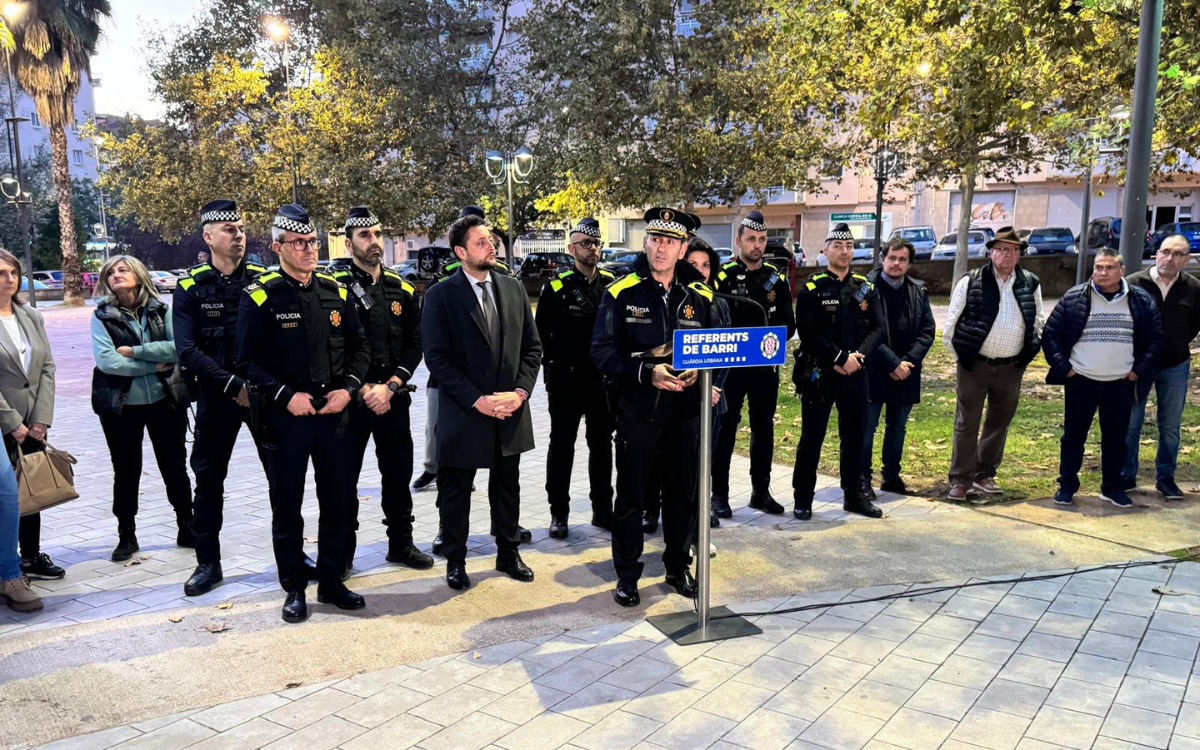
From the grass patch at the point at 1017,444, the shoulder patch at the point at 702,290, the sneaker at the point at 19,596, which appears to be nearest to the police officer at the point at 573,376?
the shoulder patch at the point at 702,290

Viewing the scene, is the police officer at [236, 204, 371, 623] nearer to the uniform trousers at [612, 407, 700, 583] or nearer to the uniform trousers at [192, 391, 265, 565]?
the uniform trousers at [192, 391, 265, 565]

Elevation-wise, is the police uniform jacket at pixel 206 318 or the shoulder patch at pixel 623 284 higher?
the shoulder patch at pixel 623 284

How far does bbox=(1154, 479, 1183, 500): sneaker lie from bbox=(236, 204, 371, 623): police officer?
18.9 ft

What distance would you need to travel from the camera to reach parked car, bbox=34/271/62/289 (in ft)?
145

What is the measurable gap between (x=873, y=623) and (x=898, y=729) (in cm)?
106

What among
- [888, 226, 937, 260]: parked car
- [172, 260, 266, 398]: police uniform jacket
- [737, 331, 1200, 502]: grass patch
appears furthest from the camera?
[888, 226, 937, 260]: parked car

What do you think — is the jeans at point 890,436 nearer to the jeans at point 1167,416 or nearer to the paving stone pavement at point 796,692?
the jeans at point 1167,416

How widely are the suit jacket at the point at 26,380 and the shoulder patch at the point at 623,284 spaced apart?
3.14m

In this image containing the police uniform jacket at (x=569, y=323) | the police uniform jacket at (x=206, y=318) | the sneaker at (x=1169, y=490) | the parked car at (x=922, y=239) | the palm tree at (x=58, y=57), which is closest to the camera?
the police uniform jacket at (x=206, y=318)

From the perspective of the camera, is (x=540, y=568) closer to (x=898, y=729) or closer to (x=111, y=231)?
(x=898, y=729)

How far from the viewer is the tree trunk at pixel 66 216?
32.2m

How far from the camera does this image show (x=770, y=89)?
893 inches

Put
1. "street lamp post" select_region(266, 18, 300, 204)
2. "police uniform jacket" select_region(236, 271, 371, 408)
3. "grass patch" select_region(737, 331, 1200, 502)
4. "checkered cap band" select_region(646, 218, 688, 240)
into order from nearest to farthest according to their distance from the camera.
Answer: "police uniform jacket" select_region(236, 271, 371, 408), "checkered cap band" select_region(646, 218, 688, 240), "grass patch" select_region(737, 331, 1200, 502), "street lamp post" select_region(266, 18, 300, 204)

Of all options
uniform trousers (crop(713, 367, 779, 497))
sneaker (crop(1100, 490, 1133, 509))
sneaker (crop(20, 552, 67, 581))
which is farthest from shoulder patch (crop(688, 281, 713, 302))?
sneaker (crop(20, 552, 67, 581))
